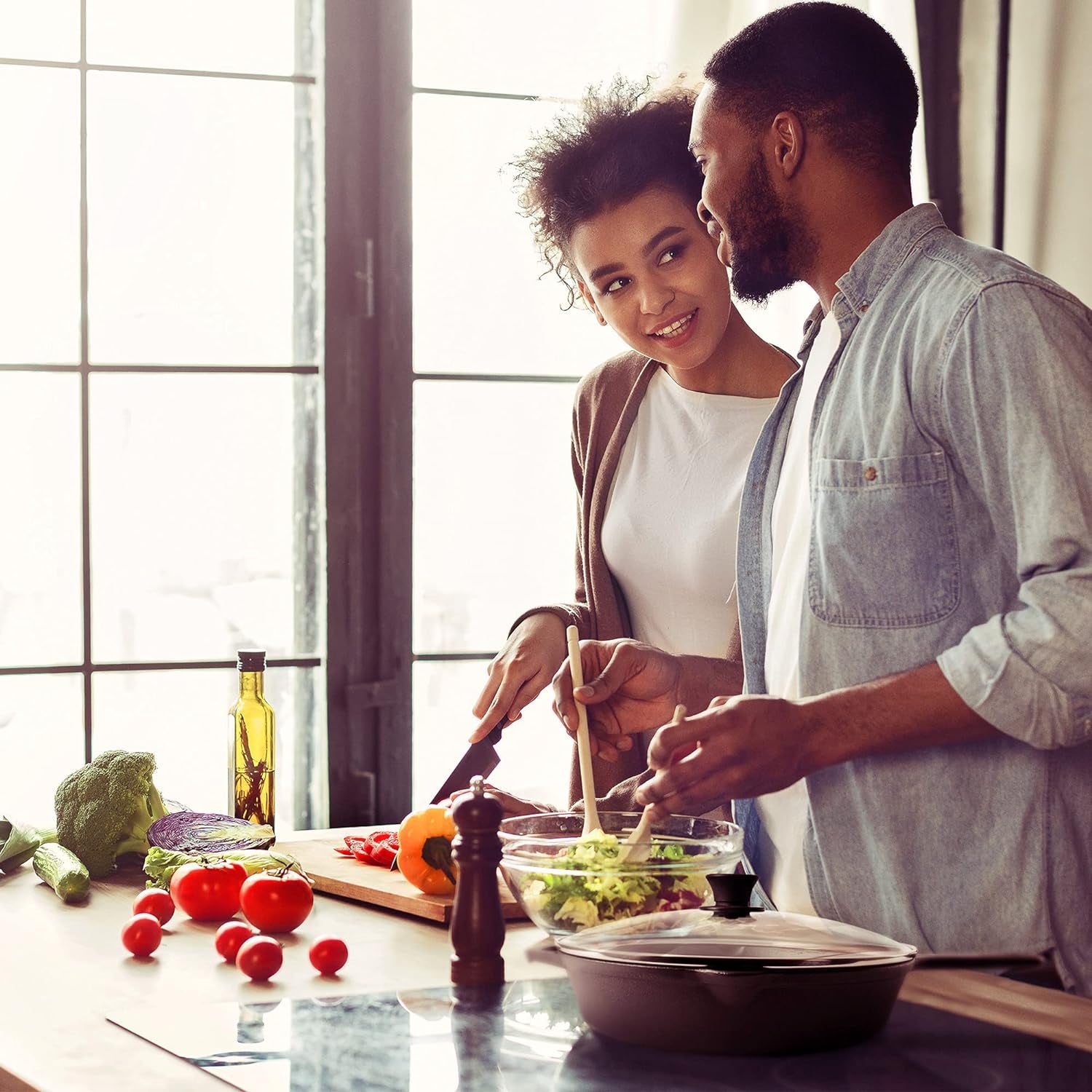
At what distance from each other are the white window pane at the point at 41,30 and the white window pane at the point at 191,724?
1097 mm

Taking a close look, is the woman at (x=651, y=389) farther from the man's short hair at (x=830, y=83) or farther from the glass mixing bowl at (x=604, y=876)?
the glass mixing bowl at (x=604, y=876)

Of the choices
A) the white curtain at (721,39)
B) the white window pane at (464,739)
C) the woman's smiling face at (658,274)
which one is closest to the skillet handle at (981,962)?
the woman's smiling face at (658,274)

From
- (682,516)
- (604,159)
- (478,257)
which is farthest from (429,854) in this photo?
(478,257)

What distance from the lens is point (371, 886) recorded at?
168 cm

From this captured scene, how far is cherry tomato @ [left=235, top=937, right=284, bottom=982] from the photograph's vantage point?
1.32 meters

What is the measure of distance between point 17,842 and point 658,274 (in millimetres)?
1153

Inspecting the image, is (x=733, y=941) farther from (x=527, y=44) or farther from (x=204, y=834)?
(x=527, y=44)

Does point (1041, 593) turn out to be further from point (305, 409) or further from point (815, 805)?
point (305, 409)

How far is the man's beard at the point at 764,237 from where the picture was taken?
1632 mm

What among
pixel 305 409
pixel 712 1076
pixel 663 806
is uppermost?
pixel 305 409

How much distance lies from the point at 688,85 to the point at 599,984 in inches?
67.4

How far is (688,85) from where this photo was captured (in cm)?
236

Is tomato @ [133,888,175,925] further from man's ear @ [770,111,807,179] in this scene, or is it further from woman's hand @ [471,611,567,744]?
man's ear @ [770,111,807,179]

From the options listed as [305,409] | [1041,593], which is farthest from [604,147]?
[1041,593]
